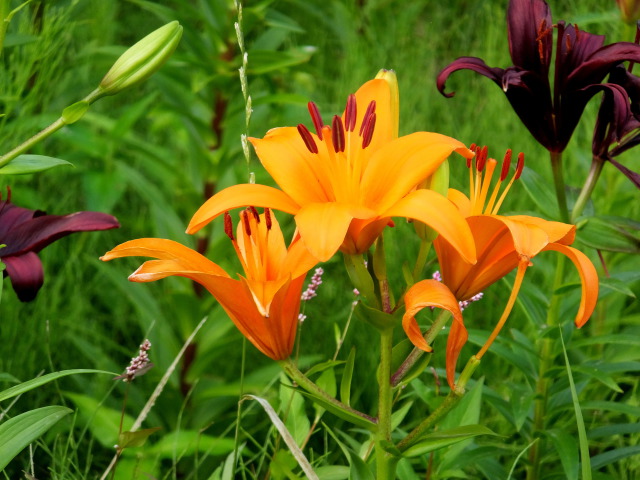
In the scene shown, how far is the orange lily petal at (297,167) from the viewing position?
0.65m

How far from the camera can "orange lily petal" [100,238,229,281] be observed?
25.7 inches

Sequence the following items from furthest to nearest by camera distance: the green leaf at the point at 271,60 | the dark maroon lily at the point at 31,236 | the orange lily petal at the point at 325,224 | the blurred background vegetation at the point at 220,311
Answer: the green leaf at the point at 271,60 → the blurred background vegetation at the point at 220,311 → the dark maroon lily at the point at 31,236 → the orange lily petal at the point at 325,224

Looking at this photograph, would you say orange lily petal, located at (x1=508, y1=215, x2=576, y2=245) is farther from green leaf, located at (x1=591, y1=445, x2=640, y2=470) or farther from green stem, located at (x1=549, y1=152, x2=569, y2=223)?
green leaf, located at (x1=591, y1=445, x2=640, y2=470)

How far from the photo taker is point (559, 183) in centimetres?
99

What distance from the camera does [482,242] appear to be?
2.15 feet

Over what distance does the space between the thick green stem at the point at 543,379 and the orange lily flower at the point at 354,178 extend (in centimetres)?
45

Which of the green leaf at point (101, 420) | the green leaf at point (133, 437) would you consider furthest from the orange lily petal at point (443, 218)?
the green leaf at point (101, 420)

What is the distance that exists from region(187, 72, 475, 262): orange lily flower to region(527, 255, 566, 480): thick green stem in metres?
0.45

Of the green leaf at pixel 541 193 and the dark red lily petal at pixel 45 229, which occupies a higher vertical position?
the dark red lily petal at pixel 45 229

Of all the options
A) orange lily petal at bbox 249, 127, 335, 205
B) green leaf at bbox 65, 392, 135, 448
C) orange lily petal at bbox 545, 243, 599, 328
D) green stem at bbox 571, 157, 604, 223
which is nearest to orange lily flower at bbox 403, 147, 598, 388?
orange lily petal at bbox 545, 243, 599, 328

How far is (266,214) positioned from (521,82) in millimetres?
355

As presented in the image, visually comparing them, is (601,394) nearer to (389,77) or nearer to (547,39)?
(547,39)

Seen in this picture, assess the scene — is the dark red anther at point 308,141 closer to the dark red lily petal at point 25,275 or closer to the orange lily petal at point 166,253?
the orange lily petal at point 166,253

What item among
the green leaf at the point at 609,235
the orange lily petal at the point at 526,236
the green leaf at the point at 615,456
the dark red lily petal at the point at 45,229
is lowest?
the green leaf at the point at 615,456
